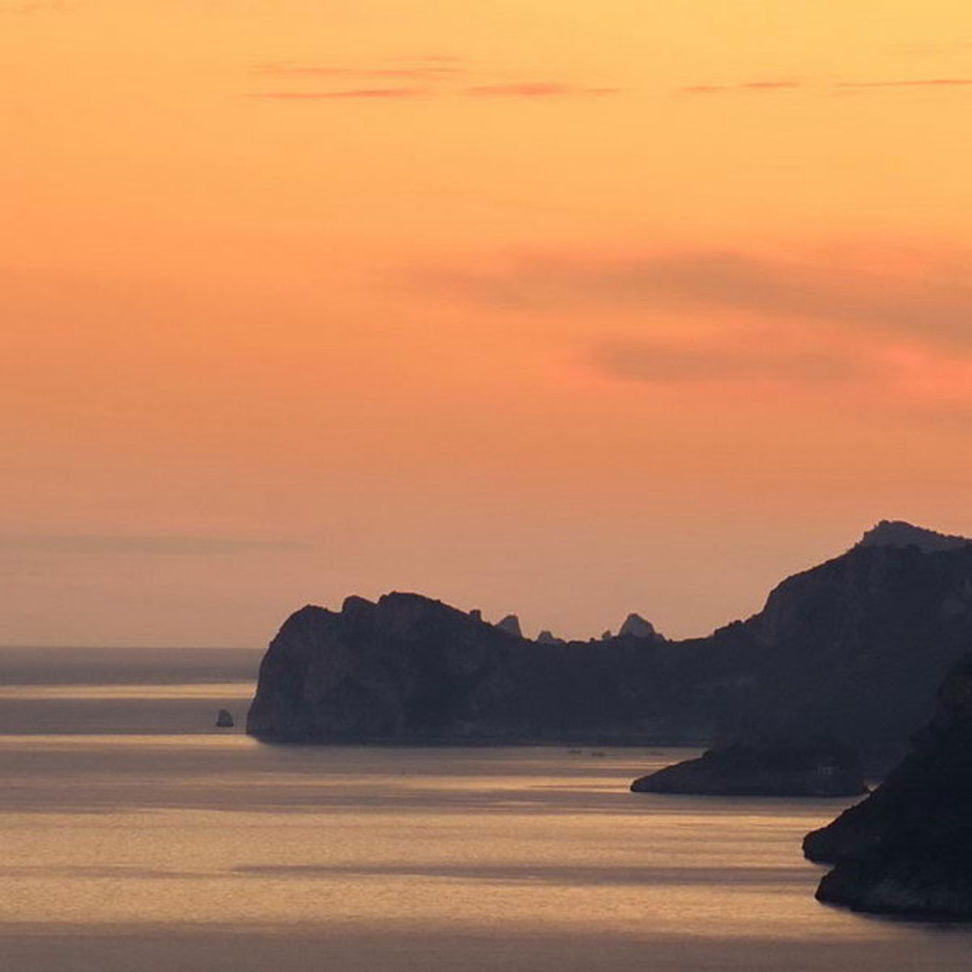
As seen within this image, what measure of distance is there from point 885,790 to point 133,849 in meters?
53.5

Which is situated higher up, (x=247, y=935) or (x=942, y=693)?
(x=942, y=693)

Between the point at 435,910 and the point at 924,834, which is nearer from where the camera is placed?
the point at 924,834

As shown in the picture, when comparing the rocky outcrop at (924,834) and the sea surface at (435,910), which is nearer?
the sea surface at (435,910)

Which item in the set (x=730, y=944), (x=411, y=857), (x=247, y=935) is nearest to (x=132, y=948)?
(x=247, y=935)

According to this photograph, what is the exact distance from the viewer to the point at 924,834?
481 ft

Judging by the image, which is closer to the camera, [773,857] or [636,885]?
[636,885]

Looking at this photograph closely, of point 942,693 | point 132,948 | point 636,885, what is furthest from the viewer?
point 636,885

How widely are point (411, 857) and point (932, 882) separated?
164 ft

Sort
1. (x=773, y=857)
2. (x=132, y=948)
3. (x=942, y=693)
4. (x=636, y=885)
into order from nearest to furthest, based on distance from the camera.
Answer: (x=132, y=948) < (x=942, y=693) < (x=636, y=885) < (x=773, y=857)

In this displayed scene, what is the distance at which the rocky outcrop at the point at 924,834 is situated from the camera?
476 feet

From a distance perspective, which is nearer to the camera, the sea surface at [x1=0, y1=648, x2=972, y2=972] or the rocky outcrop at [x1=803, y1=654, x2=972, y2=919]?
the sea surface at [x1=0, y1=648, x2=972, y2=972]

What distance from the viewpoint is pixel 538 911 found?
156m

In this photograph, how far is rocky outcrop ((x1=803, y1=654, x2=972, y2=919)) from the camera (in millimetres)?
145125

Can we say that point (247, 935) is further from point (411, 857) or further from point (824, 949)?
point (411, 857)
